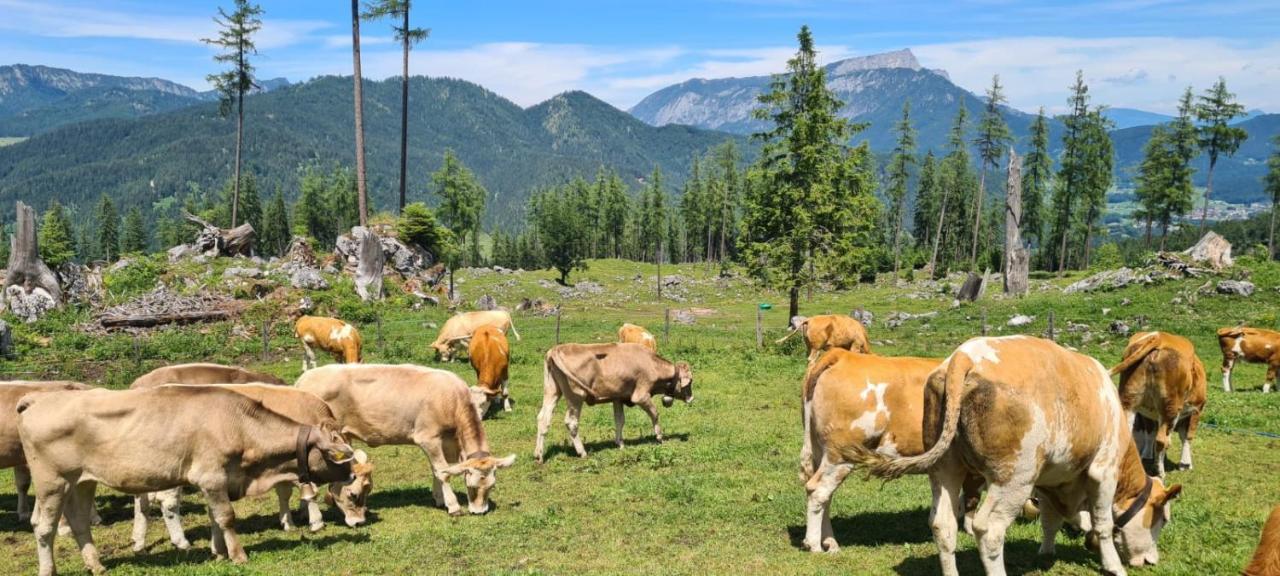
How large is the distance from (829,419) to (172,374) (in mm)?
11433

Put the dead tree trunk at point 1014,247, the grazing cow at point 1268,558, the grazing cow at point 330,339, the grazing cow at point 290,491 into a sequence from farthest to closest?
the dead tree trunk at point 1014,247, the grazing cow at point 330,339, the grazing cow at point 290,491, the grazing cow at point 1268,558

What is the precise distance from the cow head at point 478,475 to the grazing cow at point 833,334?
45.3 ft

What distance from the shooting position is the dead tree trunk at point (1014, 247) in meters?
44.9

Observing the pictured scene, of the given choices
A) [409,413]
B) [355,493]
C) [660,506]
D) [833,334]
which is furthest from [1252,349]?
[355,493]

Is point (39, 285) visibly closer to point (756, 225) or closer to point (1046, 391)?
point (756, 225)

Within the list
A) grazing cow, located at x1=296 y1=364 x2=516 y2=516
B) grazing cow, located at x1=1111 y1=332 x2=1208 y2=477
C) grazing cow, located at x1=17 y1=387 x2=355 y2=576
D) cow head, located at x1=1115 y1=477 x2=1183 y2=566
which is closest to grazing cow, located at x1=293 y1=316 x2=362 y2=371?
grazing cow, located at x1=296 y1=364 x2=516 y2=516

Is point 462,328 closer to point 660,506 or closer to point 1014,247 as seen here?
point 660,506

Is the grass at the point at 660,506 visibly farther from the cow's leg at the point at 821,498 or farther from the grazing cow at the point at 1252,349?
the grazing cow at the point at 1252,349

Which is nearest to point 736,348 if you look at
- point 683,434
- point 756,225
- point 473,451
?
point 756,225

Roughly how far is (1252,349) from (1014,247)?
26.8 meters

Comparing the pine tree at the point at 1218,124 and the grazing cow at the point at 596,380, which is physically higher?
the pine tree at the point at 1218,124

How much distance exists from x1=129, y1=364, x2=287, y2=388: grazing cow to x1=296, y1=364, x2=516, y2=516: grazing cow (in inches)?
76.7

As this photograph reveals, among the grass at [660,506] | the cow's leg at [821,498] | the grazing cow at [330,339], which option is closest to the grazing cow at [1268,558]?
the grass at [660,506]

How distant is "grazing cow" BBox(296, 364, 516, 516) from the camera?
12.1m
